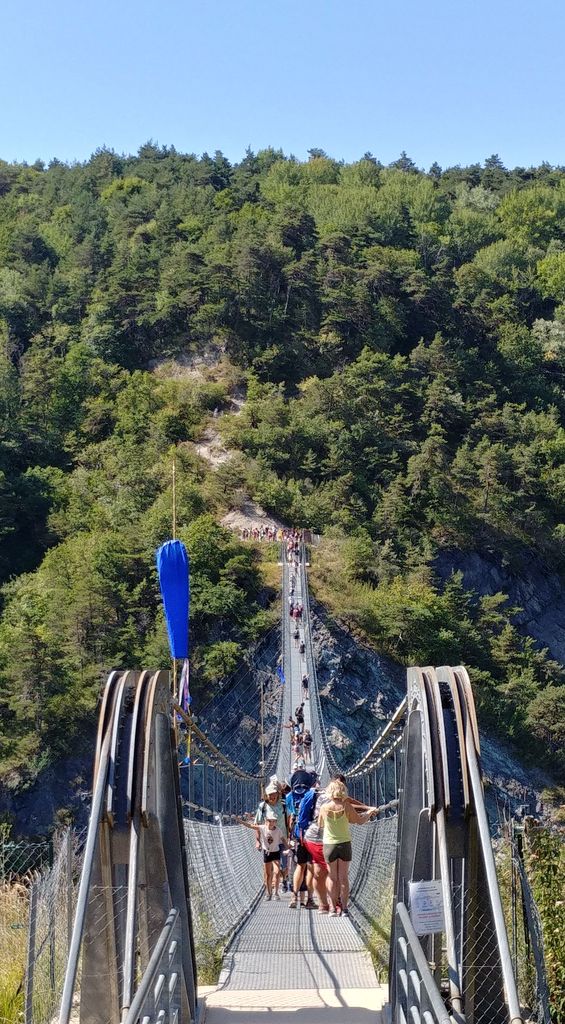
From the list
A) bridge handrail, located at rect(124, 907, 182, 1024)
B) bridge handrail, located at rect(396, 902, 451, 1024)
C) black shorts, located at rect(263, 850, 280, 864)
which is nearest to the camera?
bridge handrail, located at rect(396, 902, 451, 1024)

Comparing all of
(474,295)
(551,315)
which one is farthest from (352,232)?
(551,315)

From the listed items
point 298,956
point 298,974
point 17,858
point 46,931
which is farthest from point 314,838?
point 46,931

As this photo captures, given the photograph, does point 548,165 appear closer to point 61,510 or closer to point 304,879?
point 61,510

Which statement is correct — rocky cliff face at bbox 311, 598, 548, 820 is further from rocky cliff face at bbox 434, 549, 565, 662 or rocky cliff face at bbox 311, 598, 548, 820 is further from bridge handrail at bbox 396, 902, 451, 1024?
bridge handrail at bbox 396, 902, 451, 1024

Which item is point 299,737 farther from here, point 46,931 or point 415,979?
point 415,979

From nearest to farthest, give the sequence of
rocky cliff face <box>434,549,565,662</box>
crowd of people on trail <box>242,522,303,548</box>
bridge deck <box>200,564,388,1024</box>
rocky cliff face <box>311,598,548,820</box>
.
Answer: bridge deck <box>200,564,388,1024</box> < rocky cliff face <box>311,598,548,820</box> < crowd of people on trail <box>242,522,303,548</box> < rocky cliff face <box>434,549,565,662</box>

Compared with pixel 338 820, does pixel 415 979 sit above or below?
below

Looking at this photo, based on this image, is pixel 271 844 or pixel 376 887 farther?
pixel 271 844

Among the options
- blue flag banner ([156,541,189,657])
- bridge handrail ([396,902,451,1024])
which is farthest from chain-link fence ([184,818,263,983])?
blue flag banner ([156,541,189,657])
